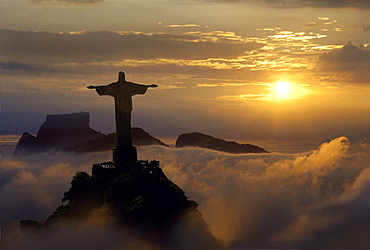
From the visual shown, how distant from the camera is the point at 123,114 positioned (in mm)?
55125

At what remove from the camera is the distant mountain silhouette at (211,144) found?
166625 millimetres

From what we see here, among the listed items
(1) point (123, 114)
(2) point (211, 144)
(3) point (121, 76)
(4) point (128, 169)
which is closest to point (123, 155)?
(4) point (128, 169)

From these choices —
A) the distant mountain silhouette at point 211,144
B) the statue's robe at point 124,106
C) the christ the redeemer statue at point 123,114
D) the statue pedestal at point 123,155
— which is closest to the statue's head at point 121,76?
the christ the redeemer statue at point 123,114

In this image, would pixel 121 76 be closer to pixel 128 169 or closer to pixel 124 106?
pixel 124 106

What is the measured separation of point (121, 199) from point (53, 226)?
26.4ft

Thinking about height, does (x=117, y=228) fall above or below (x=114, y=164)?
below

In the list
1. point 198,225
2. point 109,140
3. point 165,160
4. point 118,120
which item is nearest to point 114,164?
point 118,120

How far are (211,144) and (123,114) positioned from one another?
11518 centimetres

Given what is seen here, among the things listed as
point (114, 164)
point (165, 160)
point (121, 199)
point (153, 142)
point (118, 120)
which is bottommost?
point (121, 199)

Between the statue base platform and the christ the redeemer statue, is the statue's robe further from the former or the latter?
the statue base platform

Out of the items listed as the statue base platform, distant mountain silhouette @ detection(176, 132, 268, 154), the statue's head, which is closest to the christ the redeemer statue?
the statue's head

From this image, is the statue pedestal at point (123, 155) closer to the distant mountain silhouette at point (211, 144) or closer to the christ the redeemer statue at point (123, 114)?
the christ the redeemer statue at point (123, 114)

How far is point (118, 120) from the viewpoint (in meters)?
55.3

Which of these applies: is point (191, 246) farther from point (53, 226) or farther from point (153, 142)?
point (153, 142)
